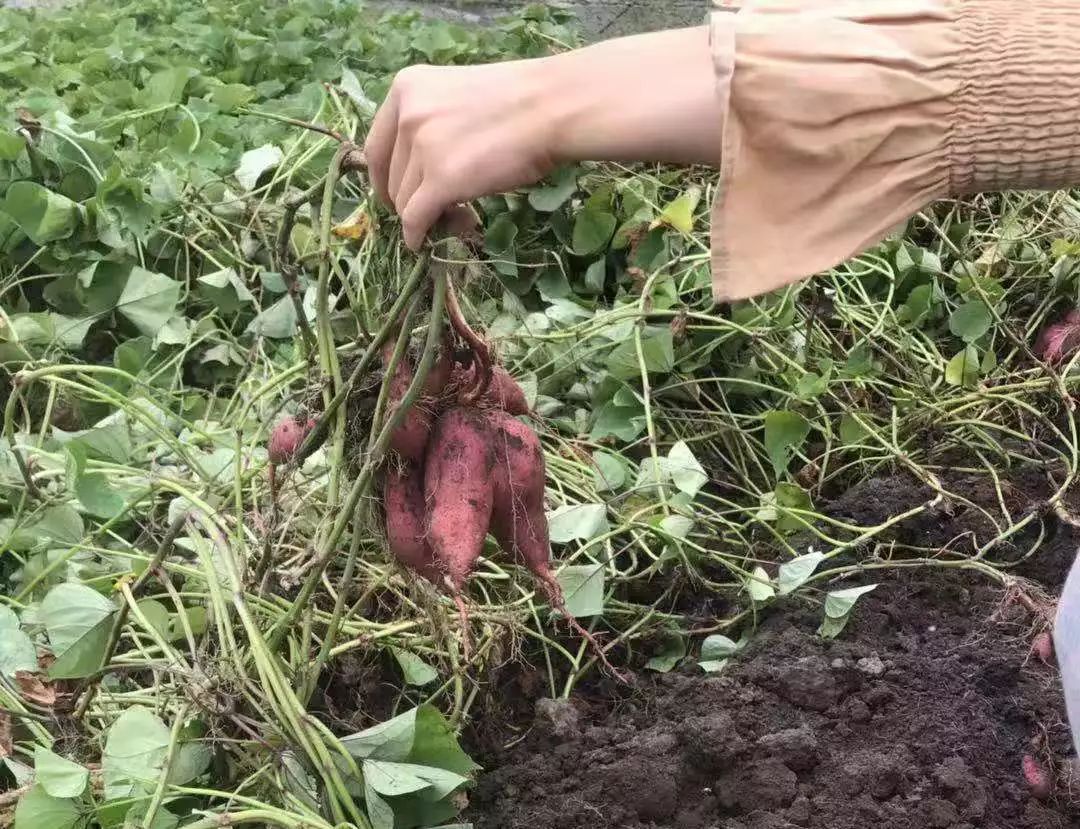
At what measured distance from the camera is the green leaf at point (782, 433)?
1177mm

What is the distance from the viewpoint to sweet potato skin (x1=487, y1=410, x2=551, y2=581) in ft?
2.76

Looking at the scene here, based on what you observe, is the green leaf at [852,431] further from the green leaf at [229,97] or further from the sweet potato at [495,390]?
A: the green leaf at [229,97]

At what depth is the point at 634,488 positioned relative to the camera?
3.73 ft

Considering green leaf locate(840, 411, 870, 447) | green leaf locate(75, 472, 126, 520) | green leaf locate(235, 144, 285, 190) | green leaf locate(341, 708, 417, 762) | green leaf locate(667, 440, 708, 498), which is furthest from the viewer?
green leaf locate(235, 144, 285, 190)

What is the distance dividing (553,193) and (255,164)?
46 cm

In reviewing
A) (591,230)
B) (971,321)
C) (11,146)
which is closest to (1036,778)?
(971,321)

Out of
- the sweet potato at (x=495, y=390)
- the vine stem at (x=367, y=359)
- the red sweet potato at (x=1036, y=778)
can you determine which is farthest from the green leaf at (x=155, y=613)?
the red sweet potato at (x=1036, y=778)

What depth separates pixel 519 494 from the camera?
2.83ft

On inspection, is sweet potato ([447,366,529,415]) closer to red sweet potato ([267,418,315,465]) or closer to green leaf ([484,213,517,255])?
red sweet potato ([267,418,315,465])

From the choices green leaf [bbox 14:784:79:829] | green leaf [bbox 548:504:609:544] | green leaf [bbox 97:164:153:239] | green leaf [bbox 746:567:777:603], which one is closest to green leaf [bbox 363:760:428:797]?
green leaf [bbox 14:784:79:829]

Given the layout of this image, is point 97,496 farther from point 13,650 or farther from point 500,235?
point 500,235

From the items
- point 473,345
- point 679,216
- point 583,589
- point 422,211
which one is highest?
point 422,211

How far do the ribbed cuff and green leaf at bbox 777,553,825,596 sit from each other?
57cm

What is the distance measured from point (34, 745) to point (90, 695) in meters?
0.07
